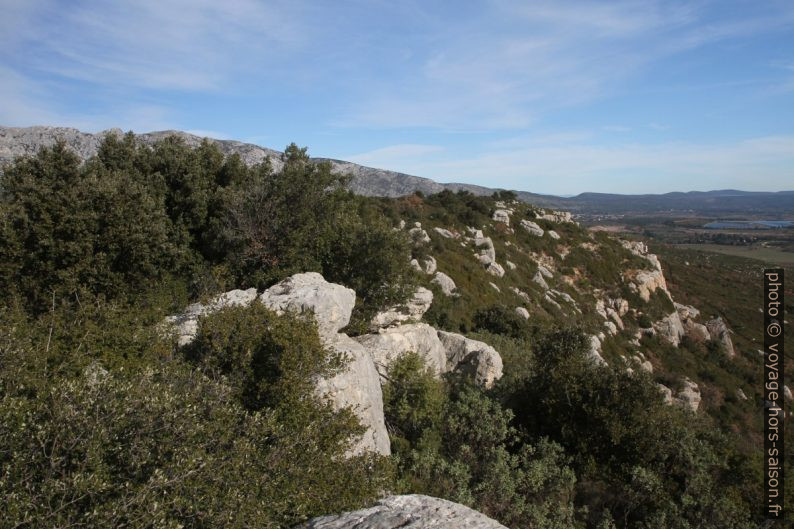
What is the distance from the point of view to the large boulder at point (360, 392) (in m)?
11.7

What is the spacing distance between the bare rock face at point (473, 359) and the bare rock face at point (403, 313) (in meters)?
2.32

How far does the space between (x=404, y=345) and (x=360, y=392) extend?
5.42 m

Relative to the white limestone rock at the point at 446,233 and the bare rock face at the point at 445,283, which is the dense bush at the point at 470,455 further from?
the white limestone rock at the point at 446,233

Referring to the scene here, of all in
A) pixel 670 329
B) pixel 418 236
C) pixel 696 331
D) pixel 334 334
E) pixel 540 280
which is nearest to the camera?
pixel 334 334

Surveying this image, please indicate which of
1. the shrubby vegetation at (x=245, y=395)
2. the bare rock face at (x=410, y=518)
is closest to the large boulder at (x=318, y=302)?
the shrubby vegetation at (x=245, y=395)

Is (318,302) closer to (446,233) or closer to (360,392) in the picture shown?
(360,392)

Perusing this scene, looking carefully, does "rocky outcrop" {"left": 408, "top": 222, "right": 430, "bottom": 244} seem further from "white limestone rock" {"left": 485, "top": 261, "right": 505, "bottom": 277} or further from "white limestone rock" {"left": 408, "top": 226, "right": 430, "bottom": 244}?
"white limestone rock" {"left": 485, "top": 261, "right": 505, "bottom": 277}

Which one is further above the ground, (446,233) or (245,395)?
(446,233)

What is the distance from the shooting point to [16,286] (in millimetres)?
15453

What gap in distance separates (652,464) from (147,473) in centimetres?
1443

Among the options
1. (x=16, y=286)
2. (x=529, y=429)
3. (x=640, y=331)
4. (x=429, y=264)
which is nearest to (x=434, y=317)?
(x=429, y=264)

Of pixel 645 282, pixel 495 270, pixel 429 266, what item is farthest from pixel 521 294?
pixel 645 282

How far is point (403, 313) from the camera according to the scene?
A: 19047 millimetres

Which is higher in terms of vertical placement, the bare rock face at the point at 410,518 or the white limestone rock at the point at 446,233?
the white limestone rock at the point at 446,233
